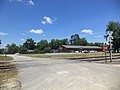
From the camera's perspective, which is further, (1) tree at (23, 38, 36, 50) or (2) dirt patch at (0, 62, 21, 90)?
(1) tree at (23, 38, 36, 50)

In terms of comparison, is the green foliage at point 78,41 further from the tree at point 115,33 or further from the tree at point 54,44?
the tree at point 115,33

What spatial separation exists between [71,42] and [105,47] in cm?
15975

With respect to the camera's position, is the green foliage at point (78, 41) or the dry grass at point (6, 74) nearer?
the dry grass at point (6, 74)

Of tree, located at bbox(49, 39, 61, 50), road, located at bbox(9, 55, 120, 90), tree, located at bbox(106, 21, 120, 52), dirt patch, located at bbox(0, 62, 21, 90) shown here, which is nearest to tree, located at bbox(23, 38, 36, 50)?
tree, located at bbox(49, 39, 61, 50)

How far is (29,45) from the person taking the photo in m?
175

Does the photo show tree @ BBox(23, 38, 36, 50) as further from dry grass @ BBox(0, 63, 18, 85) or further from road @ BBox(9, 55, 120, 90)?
road @ BBox(9, 55, 120, 90)

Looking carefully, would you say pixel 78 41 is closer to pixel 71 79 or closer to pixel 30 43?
pixel 30 43

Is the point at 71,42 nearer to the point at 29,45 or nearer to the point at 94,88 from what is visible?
the point at 29,45

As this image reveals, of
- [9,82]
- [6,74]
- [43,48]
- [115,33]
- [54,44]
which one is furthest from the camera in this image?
[54,44]

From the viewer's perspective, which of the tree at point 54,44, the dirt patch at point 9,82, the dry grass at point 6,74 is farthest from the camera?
the tree at point 54,44

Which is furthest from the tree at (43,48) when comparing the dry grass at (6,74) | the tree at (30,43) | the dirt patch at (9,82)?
the dirt patch at (9,82)

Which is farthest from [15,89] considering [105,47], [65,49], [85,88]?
[65,49]

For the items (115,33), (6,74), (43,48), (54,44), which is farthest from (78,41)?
(6,74)

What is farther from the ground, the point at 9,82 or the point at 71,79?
the point at 71,79
